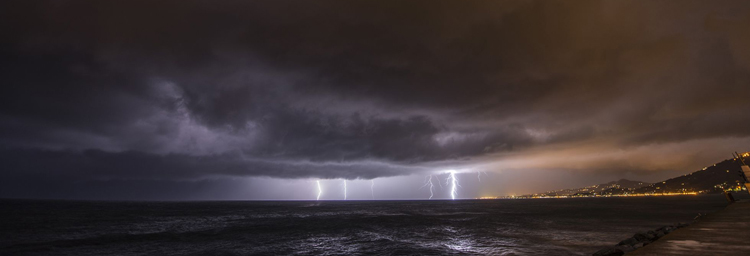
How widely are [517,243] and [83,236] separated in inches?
2306

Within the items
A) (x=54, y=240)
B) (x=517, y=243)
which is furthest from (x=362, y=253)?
(x=54, y=240)

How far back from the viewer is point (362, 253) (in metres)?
31.5

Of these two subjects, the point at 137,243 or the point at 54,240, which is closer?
the point at 137,243

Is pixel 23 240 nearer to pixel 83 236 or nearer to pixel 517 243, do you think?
pixel 83 236

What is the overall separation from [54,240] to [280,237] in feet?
97.2

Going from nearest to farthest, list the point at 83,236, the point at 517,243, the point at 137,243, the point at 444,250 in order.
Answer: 1. the point at 444,250
2. the point at 517,243
3. the point at 137,243
4. the point at 83,236

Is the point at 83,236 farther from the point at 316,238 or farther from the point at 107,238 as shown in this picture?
the point at 316,238

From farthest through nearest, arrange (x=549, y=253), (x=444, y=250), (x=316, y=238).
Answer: (x=316, y=238) → (x=444, y=250) → (x=549, y=253)

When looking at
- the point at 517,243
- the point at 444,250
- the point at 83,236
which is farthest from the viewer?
the point at 83,236

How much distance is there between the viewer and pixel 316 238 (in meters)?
43.1

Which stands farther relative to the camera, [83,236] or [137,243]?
[83,236]

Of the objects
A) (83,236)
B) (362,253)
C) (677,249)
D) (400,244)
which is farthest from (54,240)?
(677,249)

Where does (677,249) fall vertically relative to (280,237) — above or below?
above

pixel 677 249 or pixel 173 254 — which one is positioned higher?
pixel 677 249
